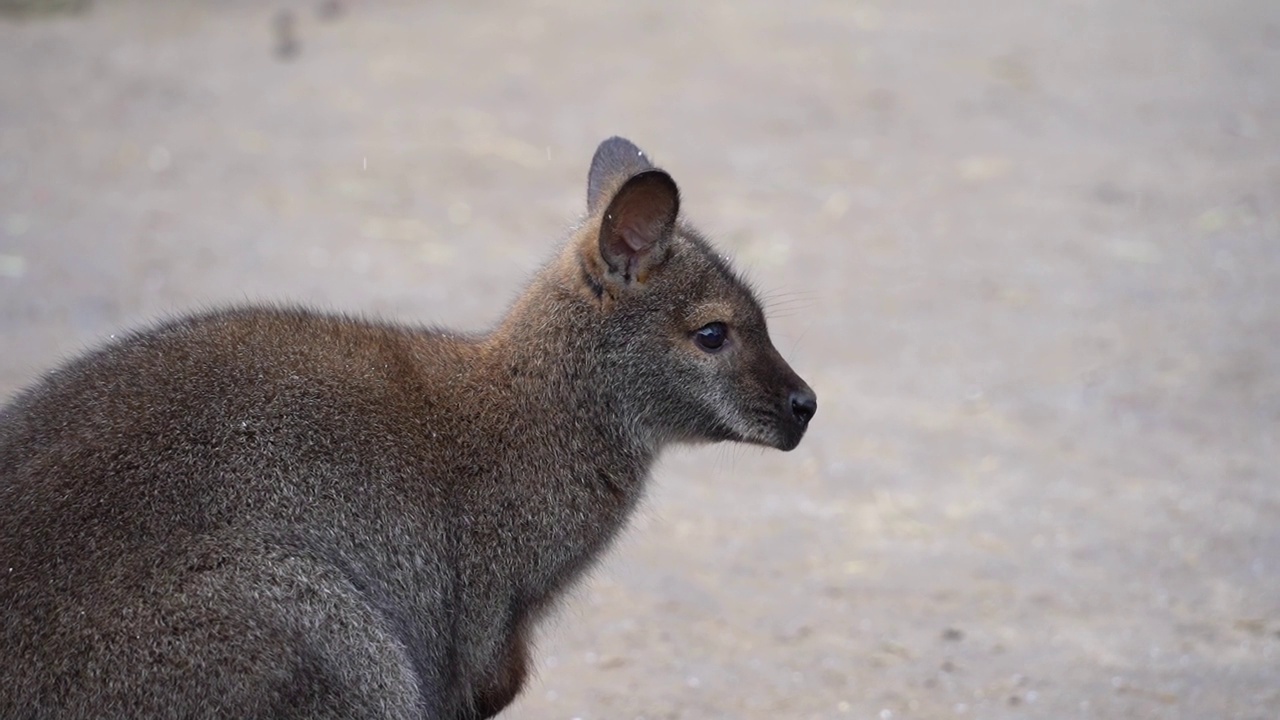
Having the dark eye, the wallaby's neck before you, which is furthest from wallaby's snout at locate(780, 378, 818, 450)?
the wallaby's neck

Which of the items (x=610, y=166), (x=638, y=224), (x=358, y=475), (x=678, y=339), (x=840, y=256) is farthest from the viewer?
(x=840, y=256)

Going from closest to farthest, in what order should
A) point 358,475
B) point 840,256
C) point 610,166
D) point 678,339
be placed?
point 358,475 < point 678,339 < point 610,166 < point 840,256

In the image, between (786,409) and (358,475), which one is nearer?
(358,475)

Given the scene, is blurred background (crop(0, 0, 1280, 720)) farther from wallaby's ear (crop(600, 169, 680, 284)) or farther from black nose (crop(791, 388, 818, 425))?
wallaby's ear (crop(600, 169, 680, 284))

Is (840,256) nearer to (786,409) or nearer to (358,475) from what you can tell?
(786,409)

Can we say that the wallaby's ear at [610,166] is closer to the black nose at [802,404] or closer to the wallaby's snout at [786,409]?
the wallaby's snout at [786,409]

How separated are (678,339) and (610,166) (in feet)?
2.13

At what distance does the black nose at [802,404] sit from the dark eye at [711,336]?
25cm

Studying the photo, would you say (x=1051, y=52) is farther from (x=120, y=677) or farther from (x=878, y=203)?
(x=120, y=677)

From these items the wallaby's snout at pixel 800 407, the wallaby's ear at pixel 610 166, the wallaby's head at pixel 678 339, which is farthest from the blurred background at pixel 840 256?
the wallaby's ear at pixel 610 166

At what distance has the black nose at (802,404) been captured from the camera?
14.5 feet

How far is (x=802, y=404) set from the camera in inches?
174

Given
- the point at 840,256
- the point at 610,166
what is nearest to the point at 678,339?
the point at 610,166

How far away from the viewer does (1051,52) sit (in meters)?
12.1
